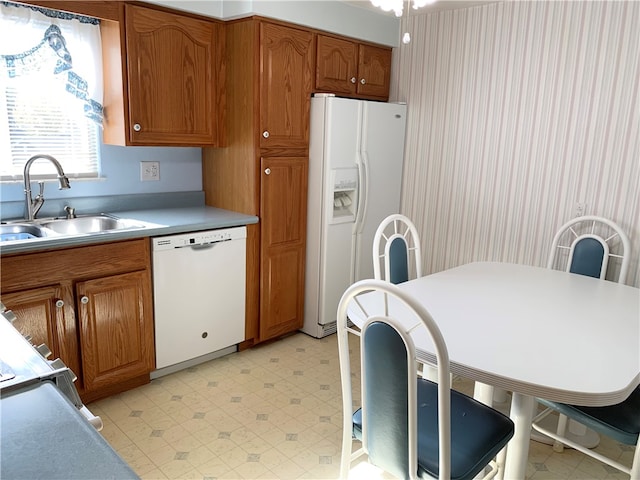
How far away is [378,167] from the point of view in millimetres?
3482

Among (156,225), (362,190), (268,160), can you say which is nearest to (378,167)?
(362,190)

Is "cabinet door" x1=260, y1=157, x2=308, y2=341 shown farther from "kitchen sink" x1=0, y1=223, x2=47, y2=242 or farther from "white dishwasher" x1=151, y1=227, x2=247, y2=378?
"kitchen sink" x1=0, y1=223, x2=47, y2=242

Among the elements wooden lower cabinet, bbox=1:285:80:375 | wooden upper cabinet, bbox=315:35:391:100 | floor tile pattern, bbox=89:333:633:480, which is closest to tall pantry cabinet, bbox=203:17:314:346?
wooden upper cabinet, bbox=315:35:391:100

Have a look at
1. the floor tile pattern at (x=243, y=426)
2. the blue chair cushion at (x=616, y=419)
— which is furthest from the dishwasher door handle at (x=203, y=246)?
the blue chair cushion at (x=616, y=419)

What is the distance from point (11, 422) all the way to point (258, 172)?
227 cm

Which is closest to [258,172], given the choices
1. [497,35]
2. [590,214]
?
[497,35]

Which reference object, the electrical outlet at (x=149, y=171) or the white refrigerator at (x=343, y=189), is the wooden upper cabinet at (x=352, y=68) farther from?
the electrical outlet at (x=149, y=171)

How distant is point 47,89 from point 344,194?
6.09 ft

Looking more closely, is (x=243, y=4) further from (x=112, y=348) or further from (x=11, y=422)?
(x=11, y=422)

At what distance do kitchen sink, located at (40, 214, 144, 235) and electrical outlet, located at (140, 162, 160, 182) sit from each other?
1.22ft

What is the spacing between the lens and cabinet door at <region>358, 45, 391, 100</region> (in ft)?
11.3

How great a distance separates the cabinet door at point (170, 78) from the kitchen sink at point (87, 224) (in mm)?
455

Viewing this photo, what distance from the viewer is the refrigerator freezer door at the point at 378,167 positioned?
3.35 meters

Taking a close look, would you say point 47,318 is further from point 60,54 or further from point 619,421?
point 619,421
